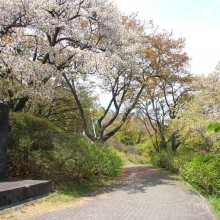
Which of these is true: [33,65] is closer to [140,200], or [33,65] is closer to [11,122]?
[11,122]

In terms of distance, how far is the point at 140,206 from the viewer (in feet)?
25.0

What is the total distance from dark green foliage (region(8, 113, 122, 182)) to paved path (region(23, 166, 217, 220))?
167 centimetres

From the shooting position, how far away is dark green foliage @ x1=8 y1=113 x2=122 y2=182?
10.3 metres

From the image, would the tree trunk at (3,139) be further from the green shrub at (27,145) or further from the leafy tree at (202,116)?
the leafy tree at (202,116)

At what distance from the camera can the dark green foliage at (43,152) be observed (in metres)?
10.3

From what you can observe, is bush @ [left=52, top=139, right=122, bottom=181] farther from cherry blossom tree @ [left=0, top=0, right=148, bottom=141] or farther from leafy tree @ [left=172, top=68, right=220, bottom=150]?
leafy tree @ [left=172, top=68, right=220, bottom=150]

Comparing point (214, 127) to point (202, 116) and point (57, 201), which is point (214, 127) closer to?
point (57, 201)

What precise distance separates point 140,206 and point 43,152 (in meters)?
4.72

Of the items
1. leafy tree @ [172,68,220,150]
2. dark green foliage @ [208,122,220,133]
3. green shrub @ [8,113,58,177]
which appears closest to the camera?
dark green foliage @ [208,122,220,133]

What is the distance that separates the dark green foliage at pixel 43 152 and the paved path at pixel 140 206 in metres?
1.67

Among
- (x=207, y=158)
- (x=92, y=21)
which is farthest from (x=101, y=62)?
(x=207, y=158)

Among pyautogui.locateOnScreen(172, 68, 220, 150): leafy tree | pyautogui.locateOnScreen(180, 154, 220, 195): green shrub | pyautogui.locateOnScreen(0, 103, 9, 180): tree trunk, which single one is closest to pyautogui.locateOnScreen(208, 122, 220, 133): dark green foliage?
pyautogui.locateOnScreen(180, 154, 220, 195): green shrub

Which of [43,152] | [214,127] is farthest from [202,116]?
[214,127]

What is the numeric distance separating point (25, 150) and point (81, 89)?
27.4ft
